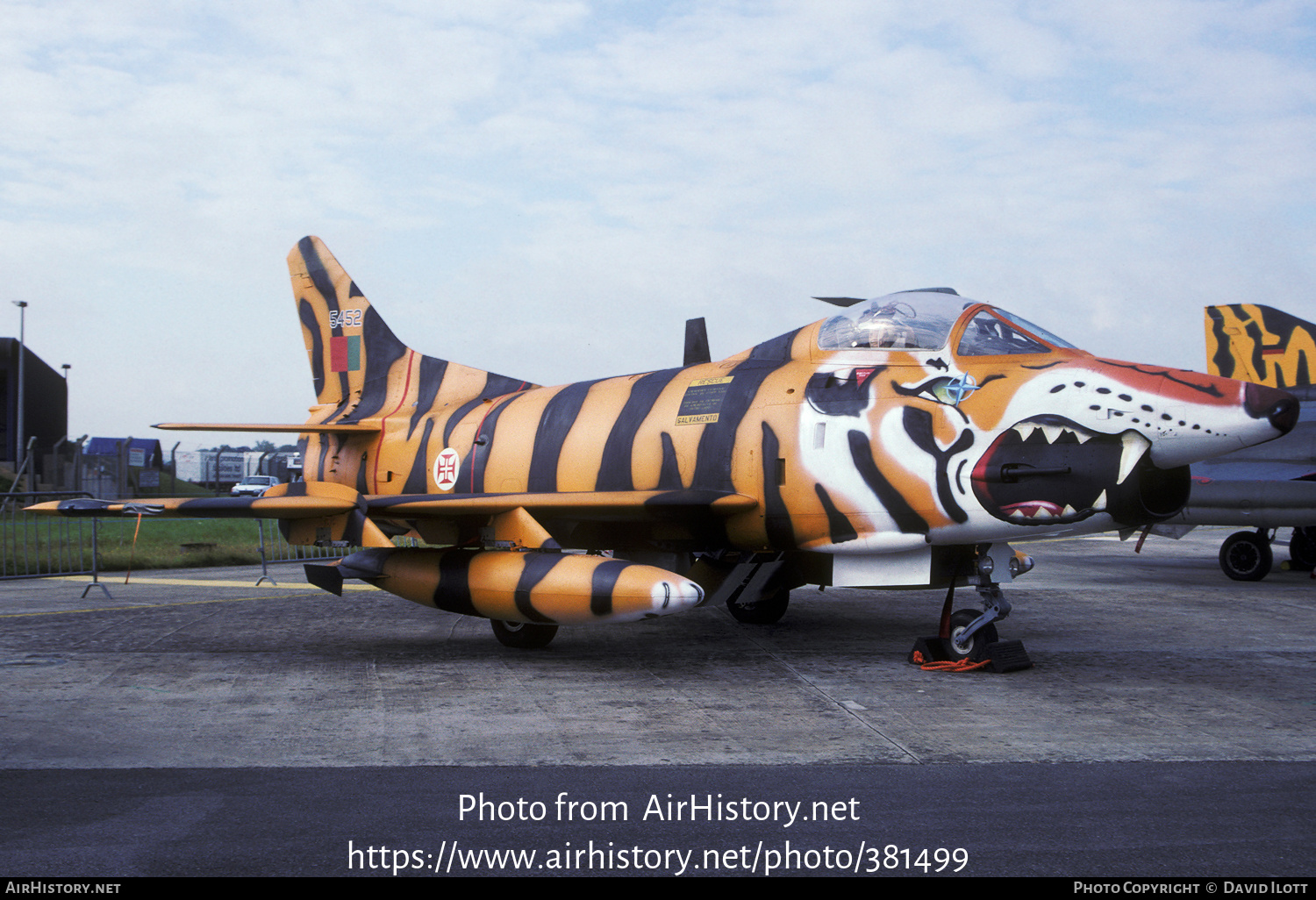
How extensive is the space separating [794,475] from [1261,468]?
452 inches

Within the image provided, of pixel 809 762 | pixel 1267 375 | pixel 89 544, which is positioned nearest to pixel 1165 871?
pixel 809 762

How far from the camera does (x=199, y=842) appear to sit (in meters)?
3.98

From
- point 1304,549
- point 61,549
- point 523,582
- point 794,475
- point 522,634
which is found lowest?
point 61,549

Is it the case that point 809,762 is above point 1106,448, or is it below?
below

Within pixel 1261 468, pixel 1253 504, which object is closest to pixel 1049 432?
pixel 1253 504

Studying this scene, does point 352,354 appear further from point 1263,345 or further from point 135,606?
point 1263,345

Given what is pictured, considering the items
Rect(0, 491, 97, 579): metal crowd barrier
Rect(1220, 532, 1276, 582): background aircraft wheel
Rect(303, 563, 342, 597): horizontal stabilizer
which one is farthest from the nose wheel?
Rect(0, 491, 97, 579): metal crowd barrier

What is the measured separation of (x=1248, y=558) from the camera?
16.2 metres

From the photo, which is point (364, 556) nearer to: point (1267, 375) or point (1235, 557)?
point (1235, 557)

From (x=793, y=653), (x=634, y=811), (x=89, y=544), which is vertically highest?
(x=634, y=811)

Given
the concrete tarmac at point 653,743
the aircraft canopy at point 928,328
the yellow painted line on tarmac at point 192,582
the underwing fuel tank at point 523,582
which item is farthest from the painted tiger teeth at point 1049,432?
the yellow painted line on tarmac at point 192,582

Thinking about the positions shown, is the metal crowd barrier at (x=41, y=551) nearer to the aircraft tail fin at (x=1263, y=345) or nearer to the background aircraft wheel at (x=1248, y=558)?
the background aircraft wheel at (x=1248, y=558)

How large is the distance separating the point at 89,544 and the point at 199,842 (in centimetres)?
1948
